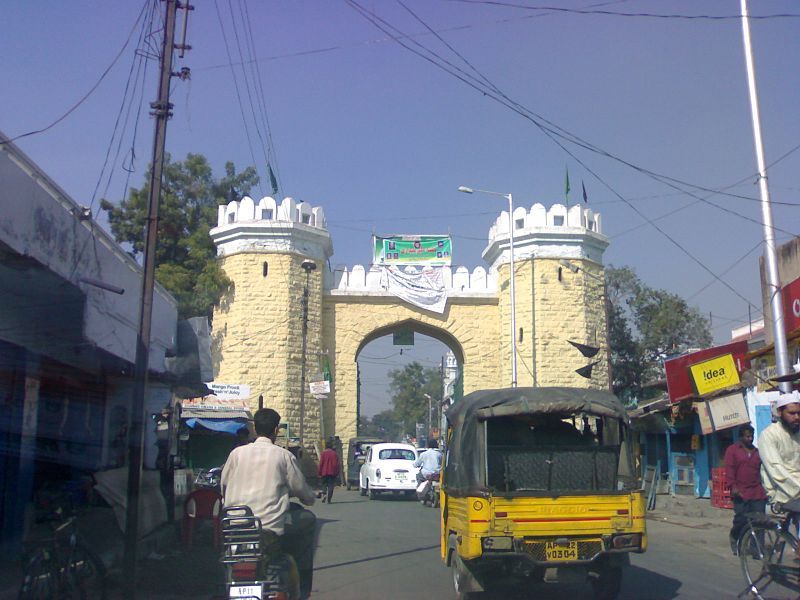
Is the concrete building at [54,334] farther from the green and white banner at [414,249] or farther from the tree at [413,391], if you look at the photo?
the tree at [413,391]

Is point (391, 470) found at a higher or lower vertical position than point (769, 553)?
higher

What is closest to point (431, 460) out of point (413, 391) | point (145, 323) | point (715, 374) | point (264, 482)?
point (715, 374)

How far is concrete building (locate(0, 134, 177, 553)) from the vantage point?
292 inches

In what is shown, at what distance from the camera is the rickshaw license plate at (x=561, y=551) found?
21.6ft

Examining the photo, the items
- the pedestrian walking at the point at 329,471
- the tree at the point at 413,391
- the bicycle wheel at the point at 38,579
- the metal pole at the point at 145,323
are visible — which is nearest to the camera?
the bicycle wheel at the point at 38,579

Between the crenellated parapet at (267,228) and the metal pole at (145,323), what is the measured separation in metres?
19.5

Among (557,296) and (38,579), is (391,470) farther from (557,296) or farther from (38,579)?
(38,579)

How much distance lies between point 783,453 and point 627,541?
4.88ft

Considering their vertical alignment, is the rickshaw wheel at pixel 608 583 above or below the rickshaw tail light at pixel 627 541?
below

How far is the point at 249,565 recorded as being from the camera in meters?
4.94

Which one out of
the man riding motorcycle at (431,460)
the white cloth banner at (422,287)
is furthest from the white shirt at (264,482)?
the white cloth banner at (422,287)

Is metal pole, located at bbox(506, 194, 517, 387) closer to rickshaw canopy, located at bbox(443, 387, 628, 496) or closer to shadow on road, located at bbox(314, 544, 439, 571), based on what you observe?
shadow on road, located at bbox(314, 544, 439, 571)

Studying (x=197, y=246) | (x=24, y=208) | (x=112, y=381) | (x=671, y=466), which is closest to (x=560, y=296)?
(x=671, y=466)

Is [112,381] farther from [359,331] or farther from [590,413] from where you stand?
[359,331]
